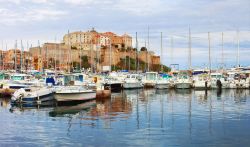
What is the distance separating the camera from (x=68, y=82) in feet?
136

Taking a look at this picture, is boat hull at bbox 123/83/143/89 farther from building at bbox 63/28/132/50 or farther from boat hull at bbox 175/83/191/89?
building at bbox 63/28/132/50

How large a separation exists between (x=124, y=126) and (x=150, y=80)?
4564cm

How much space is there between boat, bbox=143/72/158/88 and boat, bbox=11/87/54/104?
33887mm

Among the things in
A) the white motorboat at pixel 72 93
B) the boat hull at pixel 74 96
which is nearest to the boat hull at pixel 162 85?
the boat hull at pixel 74 96

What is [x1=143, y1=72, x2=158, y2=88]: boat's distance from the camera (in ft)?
222

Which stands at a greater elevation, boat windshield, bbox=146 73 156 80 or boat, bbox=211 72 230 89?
boat windshield, bbox=146 73 156 80

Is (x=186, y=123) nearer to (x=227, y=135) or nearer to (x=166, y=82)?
(x=227, y=135)

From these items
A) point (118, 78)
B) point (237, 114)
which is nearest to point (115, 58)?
point (118, 78)

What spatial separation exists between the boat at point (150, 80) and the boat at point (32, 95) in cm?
3389

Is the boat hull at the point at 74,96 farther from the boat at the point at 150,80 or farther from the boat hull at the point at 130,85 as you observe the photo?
the boat at the point at 150,80

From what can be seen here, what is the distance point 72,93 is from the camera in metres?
36.0

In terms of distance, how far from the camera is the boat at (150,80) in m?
67.7

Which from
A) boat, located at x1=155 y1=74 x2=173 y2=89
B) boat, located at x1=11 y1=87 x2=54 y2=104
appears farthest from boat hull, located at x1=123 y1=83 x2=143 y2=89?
boat, located at x1=11 y1=87 x2=54 y2=104

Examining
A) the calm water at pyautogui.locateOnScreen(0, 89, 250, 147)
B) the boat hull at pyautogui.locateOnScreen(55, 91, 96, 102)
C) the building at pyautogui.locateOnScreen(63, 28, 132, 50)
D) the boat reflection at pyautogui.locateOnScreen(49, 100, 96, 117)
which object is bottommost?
the calm water at pyautogui.locateOnScreen(0, 89, 250, 147)
